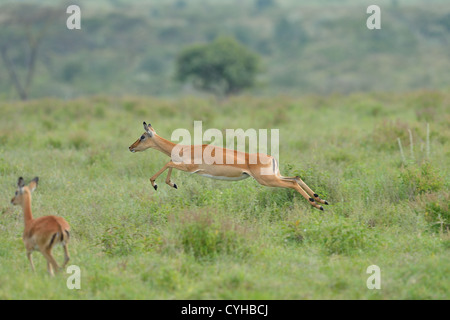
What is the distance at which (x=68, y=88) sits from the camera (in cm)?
3506

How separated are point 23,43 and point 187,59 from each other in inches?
632

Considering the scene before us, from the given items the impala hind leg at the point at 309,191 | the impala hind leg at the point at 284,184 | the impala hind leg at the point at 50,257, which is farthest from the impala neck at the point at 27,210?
the impala hind leg at the point at 309,191

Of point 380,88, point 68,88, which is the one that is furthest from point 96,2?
point 380,88

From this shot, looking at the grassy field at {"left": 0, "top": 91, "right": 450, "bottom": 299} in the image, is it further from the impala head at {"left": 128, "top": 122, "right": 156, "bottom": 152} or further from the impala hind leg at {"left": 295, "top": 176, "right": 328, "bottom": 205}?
the impala head at {"left": 128, "top": 122, "right": 156, "bottom": 152}

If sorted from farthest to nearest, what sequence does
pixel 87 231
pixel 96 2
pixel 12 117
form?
pixel 96 2
pixel 12 117
pixel 87 231

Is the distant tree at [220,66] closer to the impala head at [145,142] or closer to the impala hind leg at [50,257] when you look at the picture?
the impala head at [145,142]

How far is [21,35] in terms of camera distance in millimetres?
37531

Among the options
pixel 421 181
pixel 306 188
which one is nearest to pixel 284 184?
pixel 306 188

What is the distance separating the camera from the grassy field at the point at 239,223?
16.2ft

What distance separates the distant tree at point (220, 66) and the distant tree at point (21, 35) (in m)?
7.14

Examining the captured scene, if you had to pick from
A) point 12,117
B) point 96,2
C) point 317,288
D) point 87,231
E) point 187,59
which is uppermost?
point 96,2

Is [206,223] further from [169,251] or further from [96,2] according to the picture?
[96,2]

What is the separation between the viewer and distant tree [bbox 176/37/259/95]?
1045 inches

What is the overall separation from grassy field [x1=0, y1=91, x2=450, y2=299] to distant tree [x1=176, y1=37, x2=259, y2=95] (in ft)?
49.1
